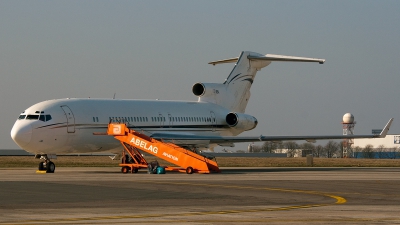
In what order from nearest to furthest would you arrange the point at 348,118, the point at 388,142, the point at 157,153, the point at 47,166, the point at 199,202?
the point at 199,202, the point at 157,153, the point at 47,166, the point at 348,118, the point at 388,142

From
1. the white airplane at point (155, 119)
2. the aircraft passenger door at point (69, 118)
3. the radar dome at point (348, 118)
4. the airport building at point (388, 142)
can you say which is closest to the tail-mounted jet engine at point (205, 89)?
the white airplane at point (155, 119)

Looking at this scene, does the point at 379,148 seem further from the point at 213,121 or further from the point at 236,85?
the point at 213,121

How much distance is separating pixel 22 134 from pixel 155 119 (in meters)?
9.40

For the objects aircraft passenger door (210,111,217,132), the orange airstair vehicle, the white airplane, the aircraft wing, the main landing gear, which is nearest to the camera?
the orange airstair vehicle

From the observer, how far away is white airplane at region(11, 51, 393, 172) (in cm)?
3669

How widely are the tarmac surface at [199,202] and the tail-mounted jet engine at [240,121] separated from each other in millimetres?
20837

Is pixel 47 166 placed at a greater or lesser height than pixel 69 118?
lesser

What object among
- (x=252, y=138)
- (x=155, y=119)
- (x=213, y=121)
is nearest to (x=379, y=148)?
(x=213, y=121)

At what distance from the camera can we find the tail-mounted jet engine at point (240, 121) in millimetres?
47562

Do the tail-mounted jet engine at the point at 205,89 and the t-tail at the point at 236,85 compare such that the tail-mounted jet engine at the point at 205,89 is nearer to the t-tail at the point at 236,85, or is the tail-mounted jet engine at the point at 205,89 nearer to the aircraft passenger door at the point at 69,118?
the t-tail at the point at 236,85

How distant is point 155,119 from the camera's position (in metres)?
42.9

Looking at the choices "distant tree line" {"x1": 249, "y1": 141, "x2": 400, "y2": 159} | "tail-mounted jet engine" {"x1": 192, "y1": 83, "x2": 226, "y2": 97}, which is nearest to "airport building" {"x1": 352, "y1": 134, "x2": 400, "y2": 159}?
"distant tree line" {"x1": 249, "y1": 141, "x2": 400, "y2": 159}


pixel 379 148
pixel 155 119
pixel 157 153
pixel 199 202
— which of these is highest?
pixel 379 148

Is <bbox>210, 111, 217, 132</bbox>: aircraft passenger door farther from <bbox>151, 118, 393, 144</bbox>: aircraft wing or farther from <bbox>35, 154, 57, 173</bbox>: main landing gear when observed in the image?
<bbox>35, 154, 57, 173</bbox>: main landing gear
